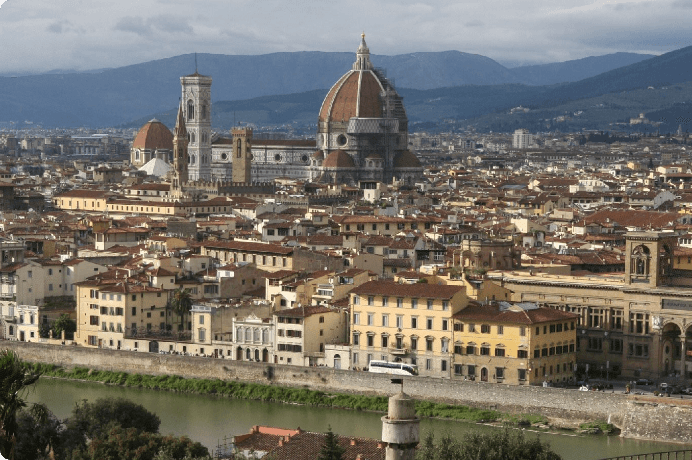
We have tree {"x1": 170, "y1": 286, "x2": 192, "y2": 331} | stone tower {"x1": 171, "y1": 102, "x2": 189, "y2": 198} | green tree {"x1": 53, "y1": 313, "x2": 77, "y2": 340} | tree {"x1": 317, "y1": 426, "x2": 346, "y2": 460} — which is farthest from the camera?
stone tower {"x1": 171, "y1": 102, "x2": 189, "y2": 198}

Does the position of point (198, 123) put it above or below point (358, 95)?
below

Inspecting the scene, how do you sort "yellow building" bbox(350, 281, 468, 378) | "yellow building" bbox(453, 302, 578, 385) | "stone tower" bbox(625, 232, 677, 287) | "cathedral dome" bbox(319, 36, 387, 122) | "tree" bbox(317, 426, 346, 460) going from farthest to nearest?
"cathedral dome" bbox(319, 36, 387, 122), "stone tower" bbox(625, 232, 677, 287), "yellow building" bbox(350, 281, 468, 378), "yellow building" bbox(453, 302, 578, 385), "tree" bbox(317, 426, 346, 460)

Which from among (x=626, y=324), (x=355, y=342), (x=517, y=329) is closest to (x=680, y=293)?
(x=626, y=324)

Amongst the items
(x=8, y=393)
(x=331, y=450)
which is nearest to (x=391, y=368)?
(x=331, y=450)

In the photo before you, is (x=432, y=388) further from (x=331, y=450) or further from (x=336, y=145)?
(x=336, y=145)

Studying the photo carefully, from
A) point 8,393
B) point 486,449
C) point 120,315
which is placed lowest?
point 120,315

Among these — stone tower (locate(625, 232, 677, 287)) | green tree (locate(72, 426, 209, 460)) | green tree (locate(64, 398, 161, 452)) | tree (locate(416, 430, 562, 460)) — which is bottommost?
green tree (locate(64, 398, 161, 452))

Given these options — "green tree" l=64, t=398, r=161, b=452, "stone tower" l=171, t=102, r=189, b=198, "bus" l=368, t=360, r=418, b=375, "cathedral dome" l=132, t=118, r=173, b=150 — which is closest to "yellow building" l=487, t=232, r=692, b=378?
"bus" l=368, t=360, r=418, b=375

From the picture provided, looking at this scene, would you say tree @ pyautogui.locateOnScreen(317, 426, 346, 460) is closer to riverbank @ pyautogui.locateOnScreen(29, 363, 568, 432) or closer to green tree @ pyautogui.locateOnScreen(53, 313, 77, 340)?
riverbank @ pyautogui.locateOnScreen(29, 363, 568, 432)
